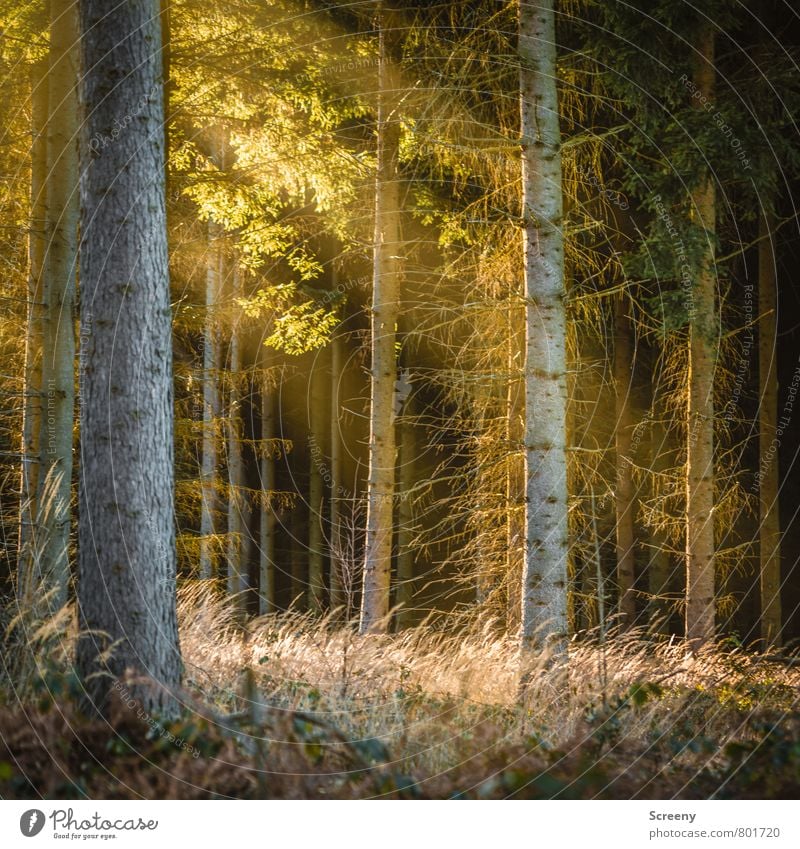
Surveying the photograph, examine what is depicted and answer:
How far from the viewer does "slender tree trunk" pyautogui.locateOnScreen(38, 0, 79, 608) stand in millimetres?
7375

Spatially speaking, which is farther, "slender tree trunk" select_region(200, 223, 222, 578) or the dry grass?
"slender tree trunk" select_region(200, 223, 222, 578)

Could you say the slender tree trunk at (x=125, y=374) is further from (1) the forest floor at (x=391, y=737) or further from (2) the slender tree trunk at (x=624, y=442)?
(2) the slender tree trunk at (x=624, y=442)

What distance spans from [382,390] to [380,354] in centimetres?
50

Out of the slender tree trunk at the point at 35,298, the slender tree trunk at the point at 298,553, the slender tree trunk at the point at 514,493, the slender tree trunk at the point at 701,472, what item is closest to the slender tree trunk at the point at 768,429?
the slender tree trunk at the point at 701,472

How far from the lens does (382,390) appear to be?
1020 cm

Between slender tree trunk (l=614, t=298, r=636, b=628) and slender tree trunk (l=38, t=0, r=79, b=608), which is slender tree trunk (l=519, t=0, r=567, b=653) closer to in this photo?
slender tree trunk (l=38, t=0, r=79, b=608)

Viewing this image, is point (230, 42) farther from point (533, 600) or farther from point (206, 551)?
point (206, 551)

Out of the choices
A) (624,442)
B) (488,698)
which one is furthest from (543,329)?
(624,442)

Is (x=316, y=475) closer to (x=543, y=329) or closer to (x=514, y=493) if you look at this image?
(x=514, y=493)

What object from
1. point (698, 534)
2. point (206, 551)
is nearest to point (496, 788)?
point (698, 534)

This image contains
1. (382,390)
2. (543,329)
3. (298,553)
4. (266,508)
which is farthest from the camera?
(298,553)

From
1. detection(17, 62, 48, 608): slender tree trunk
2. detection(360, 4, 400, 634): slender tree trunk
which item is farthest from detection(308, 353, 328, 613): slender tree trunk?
detection(17, 62, 48, 608): slender tree trunk

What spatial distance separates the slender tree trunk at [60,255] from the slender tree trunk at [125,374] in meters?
2.50

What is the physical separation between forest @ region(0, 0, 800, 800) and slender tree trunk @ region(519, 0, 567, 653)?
3 centimetres
